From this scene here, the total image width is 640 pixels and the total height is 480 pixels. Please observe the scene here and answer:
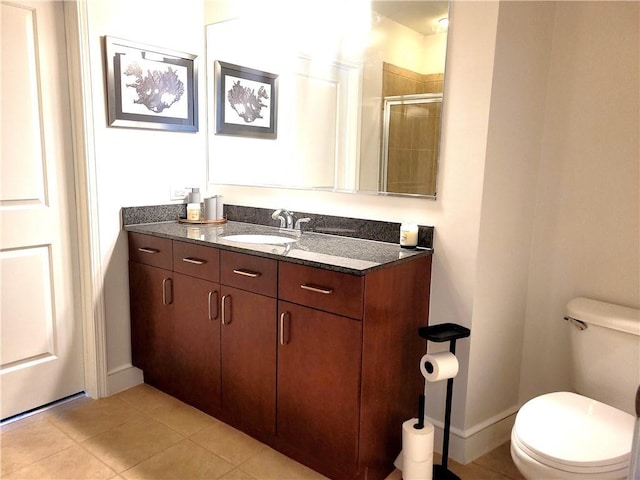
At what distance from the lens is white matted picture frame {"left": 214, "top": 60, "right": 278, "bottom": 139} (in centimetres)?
268

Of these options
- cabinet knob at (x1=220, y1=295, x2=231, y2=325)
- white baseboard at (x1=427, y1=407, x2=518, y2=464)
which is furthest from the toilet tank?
cabinet knob at (x1=220, y1=295, x2=231, y2=325)

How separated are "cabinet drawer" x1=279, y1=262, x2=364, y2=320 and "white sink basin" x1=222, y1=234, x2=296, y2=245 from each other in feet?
1.34

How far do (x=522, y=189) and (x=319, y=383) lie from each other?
116 cm

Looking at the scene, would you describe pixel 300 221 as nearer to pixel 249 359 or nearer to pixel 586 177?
pixel 249 359

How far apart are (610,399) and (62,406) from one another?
2.46m

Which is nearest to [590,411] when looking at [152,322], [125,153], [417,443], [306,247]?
[417,443]

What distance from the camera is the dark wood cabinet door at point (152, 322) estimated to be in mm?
2426

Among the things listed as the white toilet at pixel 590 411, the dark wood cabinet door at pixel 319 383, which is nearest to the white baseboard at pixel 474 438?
the white toilet at pixel 590 411

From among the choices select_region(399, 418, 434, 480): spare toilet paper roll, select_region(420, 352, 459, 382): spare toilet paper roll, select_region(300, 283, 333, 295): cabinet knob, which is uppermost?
select_region(300, 283, 333, 295): cabinet knob

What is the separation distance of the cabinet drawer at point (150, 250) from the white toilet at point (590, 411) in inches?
65.5

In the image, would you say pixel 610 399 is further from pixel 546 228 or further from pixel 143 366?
pixel 143 366

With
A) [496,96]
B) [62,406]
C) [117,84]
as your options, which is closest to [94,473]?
[62,406]

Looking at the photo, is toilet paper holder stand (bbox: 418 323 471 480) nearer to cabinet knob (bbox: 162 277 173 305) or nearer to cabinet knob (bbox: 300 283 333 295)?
cabinet knob (bbox: 300 283 333 295)

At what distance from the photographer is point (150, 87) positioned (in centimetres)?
252
